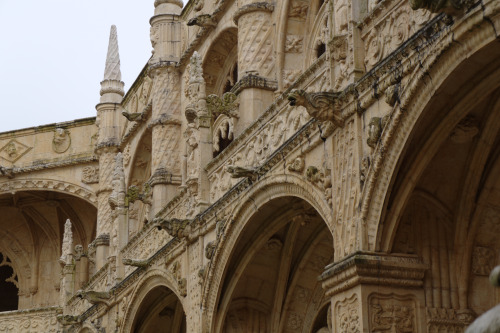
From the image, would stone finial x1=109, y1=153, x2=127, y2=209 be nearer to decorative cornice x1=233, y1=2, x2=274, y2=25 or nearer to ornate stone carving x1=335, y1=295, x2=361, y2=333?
decorative cornice x1=233, y1=2, x2=274, y2=25

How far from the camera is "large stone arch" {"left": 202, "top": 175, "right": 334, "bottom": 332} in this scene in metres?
11.1

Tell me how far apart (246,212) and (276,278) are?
1.90m

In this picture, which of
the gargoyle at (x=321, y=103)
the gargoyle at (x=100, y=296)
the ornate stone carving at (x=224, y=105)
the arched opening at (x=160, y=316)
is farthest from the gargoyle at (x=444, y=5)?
the gargoyle at (x=100, y=296)

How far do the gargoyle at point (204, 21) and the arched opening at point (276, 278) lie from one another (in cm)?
612

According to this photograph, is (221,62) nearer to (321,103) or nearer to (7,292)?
(321,103)

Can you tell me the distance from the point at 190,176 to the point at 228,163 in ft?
4.82

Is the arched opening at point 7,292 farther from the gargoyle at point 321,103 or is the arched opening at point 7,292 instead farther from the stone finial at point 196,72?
the gargoyle at point 321,103

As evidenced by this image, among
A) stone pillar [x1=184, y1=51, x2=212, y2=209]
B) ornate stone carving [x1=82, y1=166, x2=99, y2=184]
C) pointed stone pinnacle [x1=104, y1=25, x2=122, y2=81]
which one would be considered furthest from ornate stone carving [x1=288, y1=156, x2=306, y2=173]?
ornate stone carving [x1=82, y1=166, x2=99, y2=184]

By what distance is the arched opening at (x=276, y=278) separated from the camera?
13711mm

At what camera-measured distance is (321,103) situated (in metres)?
10.3

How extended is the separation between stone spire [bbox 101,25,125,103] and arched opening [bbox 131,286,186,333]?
9.00 meters

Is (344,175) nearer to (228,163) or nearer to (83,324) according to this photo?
(228,163)

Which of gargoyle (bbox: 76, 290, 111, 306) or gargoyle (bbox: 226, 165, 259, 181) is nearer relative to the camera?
gargoyle (bbox: 226, 165, 259, 181)

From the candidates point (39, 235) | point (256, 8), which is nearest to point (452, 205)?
point (256, 8)
